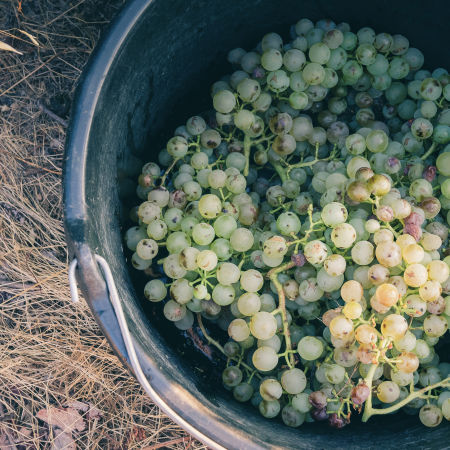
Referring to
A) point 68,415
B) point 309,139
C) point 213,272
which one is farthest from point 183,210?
point 68,415

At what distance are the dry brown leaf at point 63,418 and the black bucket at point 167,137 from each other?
52 centimetres

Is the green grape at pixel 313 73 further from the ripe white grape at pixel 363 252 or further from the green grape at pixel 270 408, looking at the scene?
the green grape at pixel 270 408

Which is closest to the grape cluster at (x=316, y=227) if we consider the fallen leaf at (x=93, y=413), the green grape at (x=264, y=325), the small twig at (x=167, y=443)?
the green grape at (x=264, y=325)

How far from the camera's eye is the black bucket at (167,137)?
84 cm

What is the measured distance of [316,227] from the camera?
3.40 feet

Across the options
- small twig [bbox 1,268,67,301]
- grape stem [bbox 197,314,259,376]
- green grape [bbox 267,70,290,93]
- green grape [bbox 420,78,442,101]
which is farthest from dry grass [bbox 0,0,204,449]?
green grape [bbox 420,78,442,101]

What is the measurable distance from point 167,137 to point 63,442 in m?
0.93

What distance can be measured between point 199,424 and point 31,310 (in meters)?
0.83

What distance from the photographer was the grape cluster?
960mm

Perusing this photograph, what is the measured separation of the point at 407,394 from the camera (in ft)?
3.36

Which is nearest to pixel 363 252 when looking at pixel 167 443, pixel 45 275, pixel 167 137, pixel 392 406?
pixel 392 406

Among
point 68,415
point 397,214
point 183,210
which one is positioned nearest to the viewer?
point 397,214

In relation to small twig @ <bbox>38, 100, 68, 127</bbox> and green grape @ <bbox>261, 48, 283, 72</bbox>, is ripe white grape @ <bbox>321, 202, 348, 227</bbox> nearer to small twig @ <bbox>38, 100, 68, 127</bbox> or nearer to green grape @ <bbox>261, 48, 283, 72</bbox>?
green grape @ <bbox>261, 48, 283, 72</bbox>

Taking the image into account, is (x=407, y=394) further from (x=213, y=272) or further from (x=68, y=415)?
(x=68, y=415)
